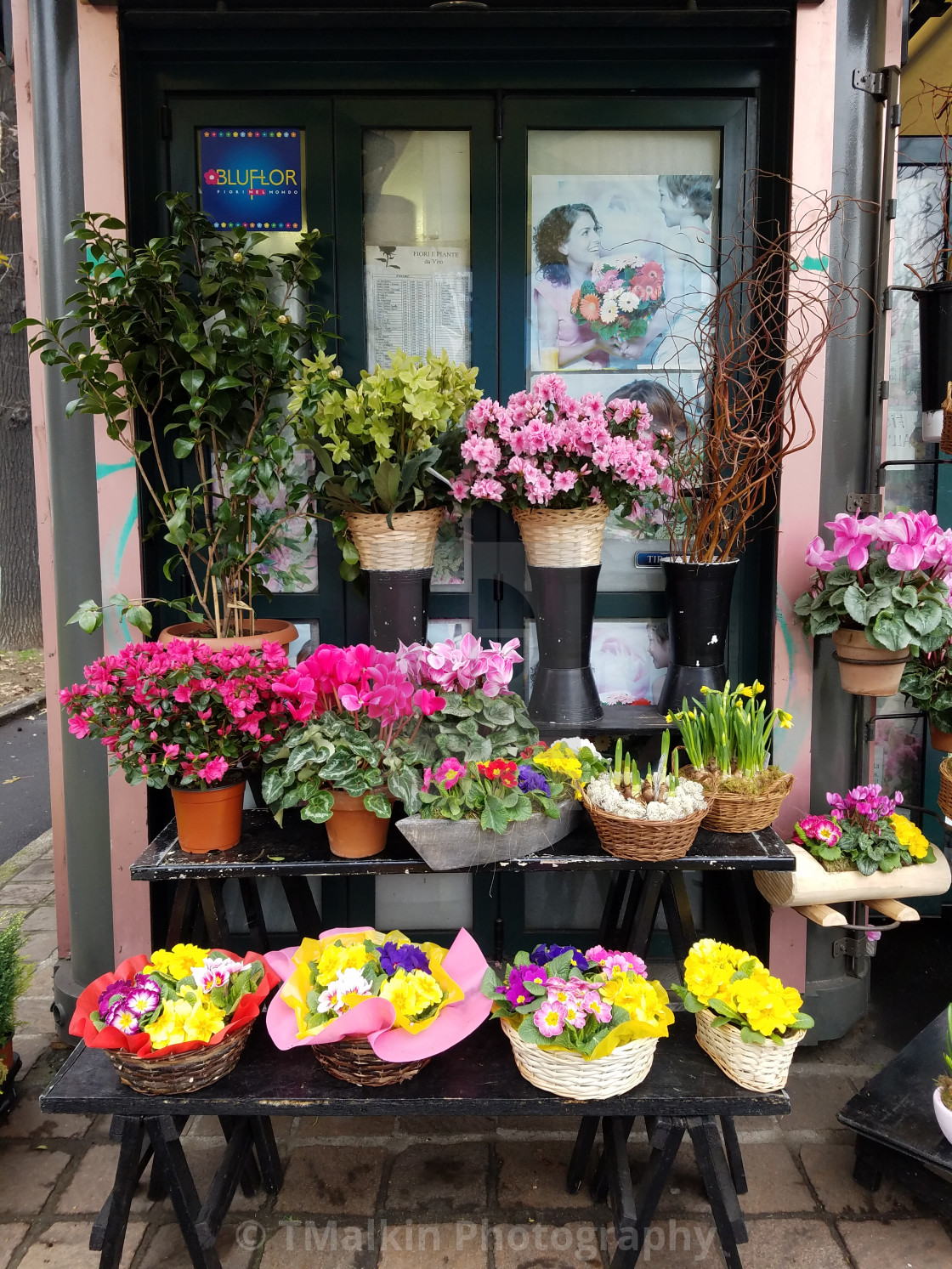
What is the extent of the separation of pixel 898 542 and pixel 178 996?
2262 millimetres

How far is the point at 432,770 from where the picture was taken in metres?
2.41

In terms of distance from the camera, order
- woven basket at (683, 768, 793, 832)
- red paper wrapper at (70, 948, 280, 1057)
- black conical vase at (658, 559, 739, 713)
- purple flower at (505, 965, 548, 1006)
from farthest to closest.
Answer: black conical vase at (658, 559, 739, 713) → woven basket at (683, 768, 793, 832) → purple flower at (505, 965, 548, 1006) → red paper wrapper at (70, 948, 280, 1057)

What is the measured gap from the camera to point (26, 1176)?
8.52 feet

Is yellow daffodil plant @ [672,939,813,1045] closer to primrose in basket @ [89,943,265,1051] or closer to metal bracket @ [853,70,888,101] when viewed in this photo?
primrose in basket @ [89,943,265,1051]

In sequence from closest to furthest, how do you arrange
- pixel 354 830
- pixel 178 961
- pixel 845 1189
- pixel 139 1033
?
pixel 139 1033
pixel 178 961
pixel 354 830
pixel 845 1189

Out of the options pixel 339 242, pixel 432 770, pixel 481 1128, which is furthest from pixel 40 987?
pixel 339 242

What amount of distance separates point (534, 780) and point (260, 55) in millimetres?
2457

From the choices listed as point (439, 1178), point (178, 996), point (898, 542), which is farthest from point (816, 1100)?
point (178, 996)

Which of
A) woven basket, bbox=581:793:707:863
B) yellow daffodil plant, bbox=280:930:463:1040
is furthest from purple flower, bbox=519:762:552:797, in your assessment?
yellow daffodil plant, bbox=280:930:463:1040

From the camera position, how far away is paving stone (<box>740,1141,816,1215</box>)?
2484 millimetres

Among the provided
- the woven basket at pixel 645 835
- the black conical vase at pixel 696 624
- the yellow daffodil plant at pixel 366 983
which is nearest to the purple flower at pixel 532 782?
the woven basket at pixel 645 835

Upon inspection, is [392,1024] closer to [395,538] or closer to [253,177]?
[395,538]

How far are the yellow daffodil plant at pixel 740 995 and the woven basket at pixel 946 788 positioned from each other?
1068 mm

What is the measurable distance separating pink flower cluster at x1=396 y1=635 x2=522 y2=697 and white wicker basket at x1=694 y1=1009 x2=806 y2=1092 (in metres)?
1.03
